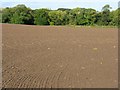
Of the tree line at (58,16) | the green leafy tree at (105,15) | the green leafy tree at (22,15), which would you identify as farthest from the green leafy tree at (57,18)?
the green leafy tree at (105,15)

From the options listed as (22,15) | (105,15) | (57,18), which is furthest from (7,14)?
(105,15)

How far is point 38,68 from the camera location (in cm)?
796

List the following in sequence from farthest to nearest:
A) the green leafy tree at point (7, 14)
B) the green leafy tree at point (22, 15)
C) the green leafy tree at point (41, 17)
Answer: the green leafy tree at point (41, 17) < the green leafy tree at point (22, 15) < the green leafy tree at point (7, 14)

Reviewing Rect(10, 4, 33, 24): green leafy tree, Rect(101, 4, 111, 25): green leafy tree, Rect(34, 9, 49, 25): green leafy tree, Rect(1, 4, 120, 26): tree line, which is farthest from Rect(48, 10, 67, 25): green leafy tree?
Rect(101, 4, 111, 25): green leafy tree

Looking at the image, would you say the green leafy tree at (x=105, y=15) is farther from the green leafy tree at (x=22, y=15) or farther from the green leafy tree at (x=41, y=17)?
the green leafy tree at (x=22, y=15)

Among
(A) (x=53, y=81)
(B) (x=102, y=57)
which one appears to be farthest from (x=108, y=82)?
(B) (x=102, y=57)

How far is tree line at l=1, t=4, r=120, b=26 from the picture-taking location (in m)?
51.2

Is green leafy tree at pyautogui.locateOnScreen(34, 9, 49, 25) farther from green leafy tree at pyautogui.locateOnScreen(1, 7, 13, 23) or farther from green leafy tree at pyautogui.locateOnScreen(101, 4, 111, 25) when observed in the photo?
green leafy tree at pyautogui.locateOnScreen(101, 4, 111, 25)

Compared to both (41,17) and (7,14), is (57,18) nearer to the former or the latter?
(41,17)

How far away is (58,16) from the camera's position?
2098 inches

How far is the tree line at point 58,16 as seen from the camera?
51.2 m

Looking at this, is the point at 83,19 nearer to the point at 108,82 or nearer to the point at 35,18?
the point at 35,18

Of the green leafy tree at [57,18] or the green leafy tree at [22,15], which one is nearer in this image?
the green leafy tree at [22,15]

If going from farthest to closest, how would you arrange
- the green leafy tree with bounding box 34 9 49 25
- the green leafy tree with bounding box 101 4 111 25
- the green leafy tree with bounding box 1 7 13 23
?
the green leafy tree with bounding box 101 4 111 25 < the green leafy tree with bounding box 34 9 49 25 < the green leafy tree with bounding box 1 7 13 23
